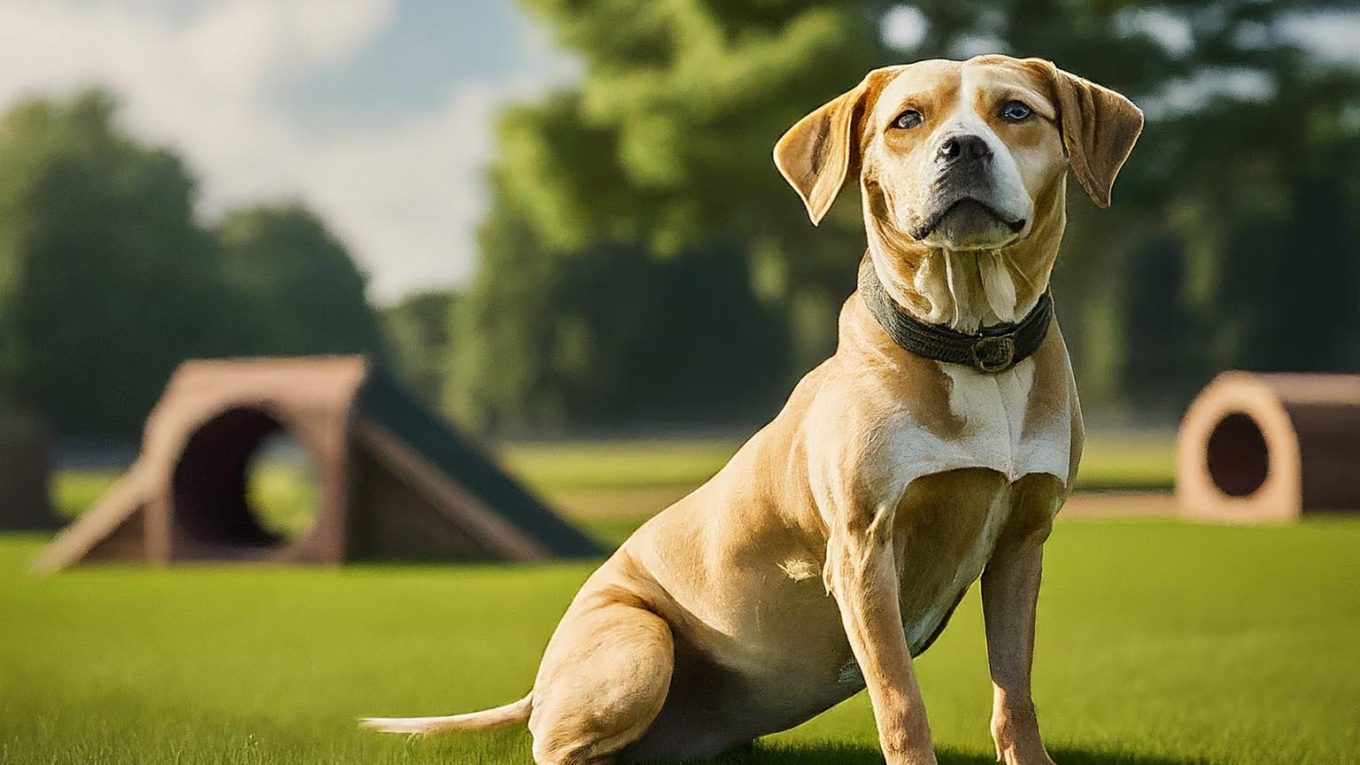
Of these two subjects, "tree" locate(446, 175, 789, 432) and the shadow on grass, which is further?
"tree" locate(446, 175, 789, 432)

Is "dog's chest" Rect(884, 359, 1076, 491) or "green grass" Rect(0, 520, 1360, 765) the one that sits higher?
"dog's chest" Rect(884, 359, 1076, 491)

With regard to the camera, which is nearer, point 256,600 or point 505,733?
point 505,733

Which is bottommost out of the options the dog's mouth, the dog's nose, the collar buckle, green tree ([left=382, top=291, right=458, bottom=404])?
green tree ([left=382, top=291, right=458, bottom=404])

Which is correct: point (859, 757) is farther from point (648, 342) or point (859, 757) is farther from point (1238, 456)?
point (648, 342)

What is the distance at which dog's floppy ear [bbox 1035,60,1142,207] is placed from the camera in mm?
3236

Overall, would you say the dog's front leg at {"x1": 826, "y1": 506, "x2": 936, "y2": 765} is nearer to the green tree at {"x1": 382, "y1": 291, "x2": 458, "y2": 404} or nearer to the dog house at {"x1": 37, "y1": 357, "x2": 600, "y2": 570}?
the dog house at {"x1": 37, "y1": 357, "x2": 600, "y2": 570}

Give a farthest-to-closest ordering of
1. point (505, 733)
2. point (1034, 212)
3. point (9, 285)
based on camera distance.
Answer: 1. point (9, 285)
2. point (505, 733)
3. point (1034, 212)

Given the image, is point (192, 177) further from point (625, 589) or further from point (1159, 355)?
point (625, 589)

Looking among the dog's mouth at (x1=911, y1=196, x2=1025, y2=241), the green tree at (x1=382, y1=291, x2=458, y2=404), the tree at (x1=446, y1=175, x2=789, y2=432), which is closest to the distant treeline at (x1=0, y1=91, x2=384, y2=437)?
the tree at (x1=446, y1=175, x2=789, y2=432)

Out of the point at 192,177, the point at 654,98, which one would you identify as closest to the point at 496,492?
the point at 654,98

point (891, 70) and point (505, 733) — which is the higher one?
point (891, 70)

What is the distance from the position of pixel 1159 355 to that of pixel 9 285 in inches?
1621

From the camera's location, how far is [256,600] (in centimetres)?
1000

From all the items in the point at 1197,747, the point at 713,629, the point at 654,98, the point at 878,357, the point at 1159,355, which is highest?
the point at 654,98
